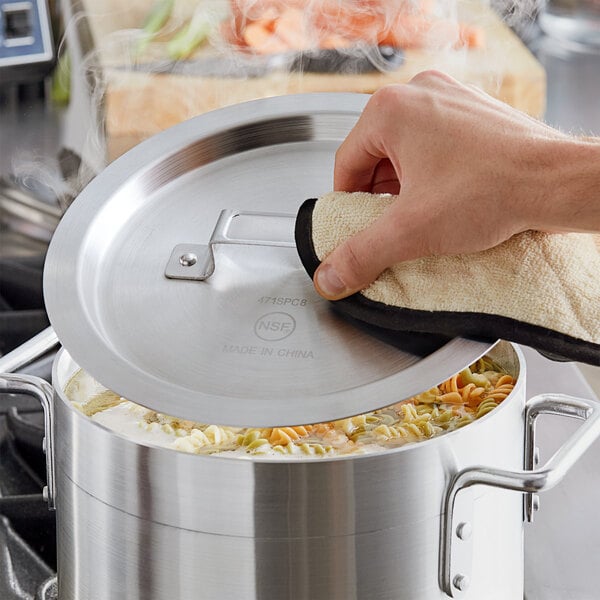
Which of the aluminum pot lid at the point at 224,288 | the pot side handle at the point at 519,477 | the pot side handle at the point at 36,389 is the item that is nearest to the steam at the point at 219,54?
the aluminum pot lid at the point at 224,288

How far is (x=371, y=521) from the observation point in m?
0.61

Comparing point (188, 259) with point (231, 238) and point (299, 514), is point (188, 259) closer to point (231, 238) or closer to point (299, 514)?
point (231, 238)

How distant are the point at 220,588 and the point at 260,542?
4cm

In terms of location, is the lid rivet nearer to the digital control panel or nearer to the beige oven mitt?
the beige oven mitt

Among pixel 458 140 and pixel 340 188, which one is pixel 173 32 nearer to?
pixel 340 188

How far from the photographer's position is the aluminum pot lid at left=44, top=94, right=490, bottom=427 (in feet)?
2.00

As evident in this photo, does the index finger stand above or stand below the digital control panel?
above

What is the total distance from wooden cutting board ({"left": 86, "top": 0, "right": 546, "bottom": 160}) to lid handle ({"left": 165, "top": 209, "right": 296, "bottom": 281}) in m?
0.74

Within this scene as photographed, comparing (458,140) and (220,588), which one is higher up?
(458,140)

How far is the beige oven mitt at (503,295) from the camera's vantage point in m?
0.61

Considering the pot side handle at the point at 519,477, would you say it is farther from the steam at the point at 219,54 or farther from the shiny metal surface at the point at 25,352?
the steam at the point at 219,54

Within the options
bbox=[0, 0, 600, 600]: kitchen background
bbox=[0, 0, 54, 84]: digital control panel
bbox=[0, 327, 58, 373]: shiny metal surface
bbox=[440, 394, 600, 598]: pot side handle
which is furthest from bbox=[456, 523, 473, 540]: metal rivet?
bbox=[0, 0, 54, 84]: digital control panel

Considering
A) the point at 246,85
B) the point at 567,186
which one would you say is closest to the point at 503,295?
the point at 567,186

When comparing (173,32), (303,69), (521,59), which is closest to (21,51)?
(173,32)
